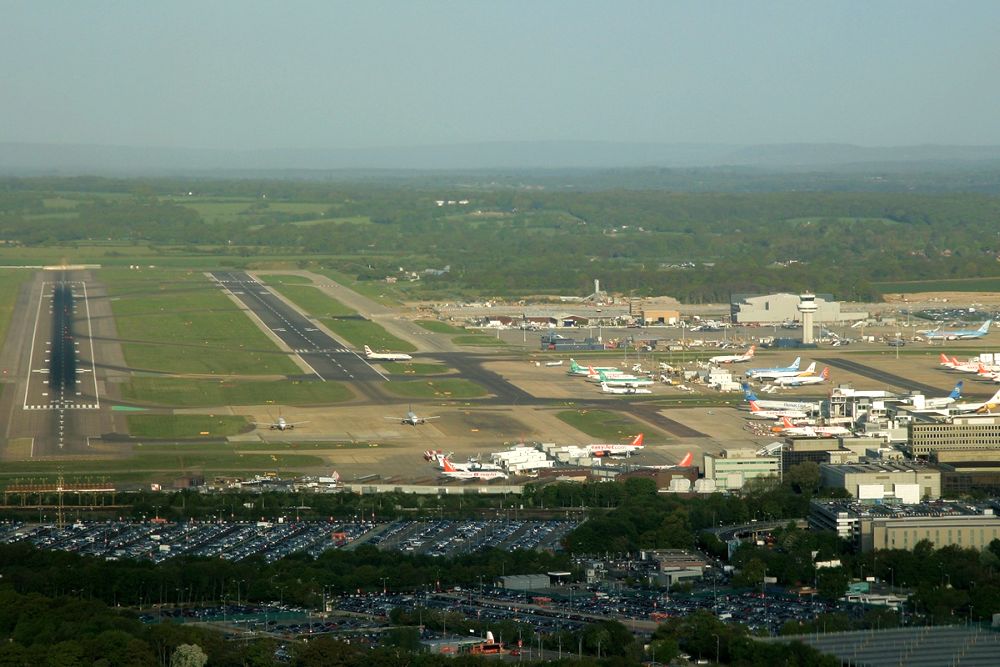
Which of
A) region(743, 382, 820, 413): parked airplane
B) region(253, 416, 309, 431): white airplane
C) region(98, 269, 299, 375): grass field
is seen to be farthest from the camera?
region(98, 269, 299, 375): grass field

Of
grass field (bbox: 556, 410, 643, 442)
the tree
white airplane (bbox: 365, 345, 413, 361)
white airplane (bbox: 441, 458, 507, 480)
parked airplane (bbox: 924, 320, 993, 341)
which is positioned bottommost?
parked airplane (bbox: 924, 320, 993, 341)

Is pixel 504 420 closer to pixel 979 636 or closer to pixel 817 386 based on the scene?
pixel 817 386

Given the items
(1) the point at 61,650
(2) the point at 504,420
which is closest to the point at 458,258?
(2) the point at 504,420

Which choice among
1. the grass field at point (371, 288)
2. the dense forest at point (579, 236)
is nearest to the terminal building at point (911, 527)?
the grass field at point (371, 288)

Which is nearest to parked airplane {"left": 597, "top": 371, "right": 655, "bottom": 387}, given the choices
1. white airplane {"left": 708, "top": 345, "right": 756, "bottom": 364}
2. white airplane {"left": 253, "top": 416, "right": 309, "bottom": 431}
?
white airplane {"left": 708, "top": 345, "right": 756, "bottom": 364}

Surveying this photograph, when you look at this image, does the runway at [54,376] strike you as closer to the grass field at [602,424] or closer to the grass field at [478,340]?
the grass field at [602,424]

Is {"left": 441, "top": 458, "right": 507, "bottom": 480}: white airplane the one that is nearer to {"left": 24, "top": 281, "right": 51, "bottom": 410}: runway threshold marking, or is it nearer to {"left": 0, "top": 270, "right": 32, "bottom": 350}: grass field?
{"left": 24, "top": 281, "right": 51, "bottom": 410}: runway threshold marking

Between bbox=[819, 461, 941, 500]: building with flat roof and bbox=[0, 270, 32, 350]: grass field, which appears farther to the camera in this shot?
bbox=[0, 270, 32, 350]: grass field
